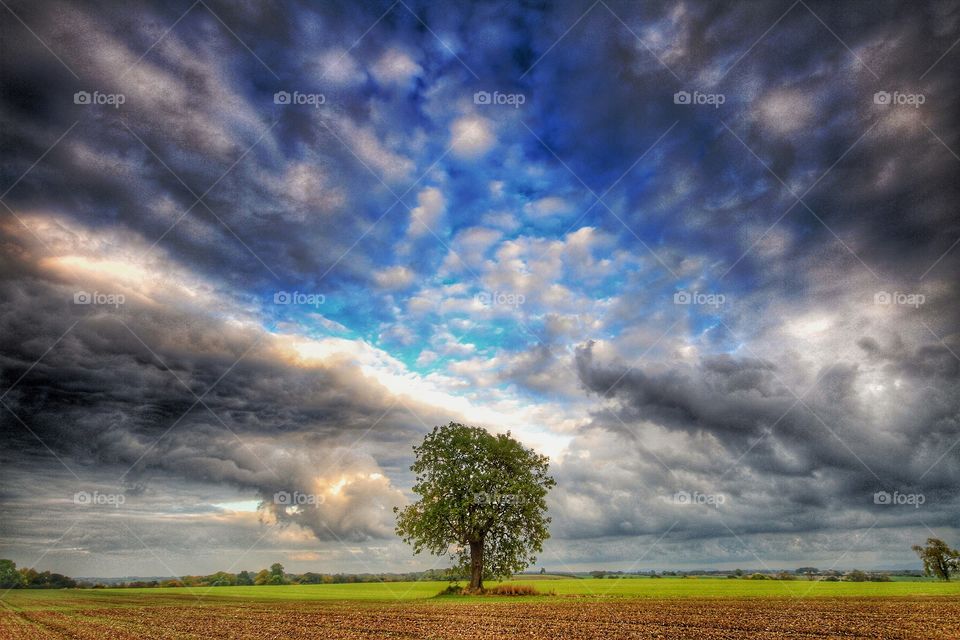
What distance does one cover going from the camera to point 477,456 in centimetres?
6053

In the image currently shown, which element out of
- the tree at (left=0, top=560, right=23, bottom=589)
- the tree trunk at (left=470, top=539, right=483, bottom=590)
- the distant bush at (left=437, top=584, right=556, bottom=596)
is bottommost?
the tree at (left=0, top=560, right=23, bottom=589)

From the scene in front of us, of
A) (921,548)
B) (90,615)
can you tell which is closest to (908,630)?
(90,615)

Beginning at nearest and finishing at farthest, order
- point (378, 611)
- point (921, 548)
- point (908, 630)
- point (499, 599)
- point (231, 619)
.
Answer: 1. point (908, 630)
2. point (231, 619)
3. point (378, 611)
4. point (499, 599)
5. point (921, 548)

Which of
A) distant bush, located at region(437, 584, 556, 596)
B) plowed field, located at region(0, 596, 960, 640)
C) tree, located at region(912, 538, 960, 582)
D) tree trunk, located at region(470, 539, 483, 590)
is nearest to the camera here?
plowed field, located at region(0, 596, 960, 640)

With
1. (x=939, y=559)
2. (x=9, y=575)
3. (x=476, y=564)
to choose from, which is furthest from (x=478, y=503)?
(x=9, y=575)

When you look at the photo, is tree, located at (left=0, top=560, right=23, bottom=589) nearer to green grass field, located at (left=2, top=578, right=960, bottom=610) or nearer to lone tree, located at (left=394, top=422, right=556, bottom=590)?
green grass field, located at (left=2, top=578, right=960, bottom=610)

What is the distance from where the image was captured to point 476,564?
5897 centimetres

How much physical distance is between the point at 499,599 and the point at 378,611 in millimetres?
14255

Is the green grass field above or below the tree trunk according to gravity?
below

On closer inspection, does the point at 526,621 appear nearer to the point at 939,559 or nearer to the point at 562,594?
the point at 562,594

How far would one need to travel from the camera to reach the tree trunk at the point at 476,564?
58844 mm

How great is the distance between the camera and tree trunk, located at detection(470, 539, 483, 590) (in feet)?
193

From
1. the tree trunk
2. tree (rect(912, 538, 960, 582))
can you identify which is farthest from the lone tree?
tree (rect(912, 538, 960, 582))

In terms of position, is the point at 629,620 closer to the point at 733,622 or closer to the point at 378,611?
the point at 733,622
